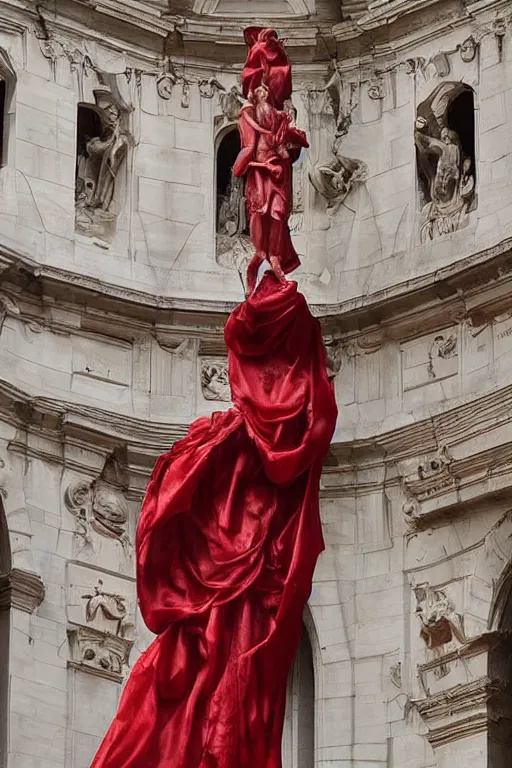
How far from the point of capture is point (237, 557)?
23.8 metres

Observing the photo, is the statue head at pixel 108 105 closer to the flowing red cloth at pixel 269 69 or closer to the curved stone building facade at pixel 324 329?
the curved stone building facade at pixel 324 329

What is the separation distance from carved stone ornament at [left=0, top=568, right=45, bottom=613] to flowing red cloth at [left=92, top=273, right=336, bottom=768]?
12.3 ft

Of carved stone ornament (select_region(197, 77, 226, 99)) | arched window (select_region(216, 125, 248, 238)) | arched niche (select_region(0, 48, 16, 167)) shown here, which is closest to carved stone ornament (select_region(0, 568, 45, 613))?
arched niche (select_region(0, 48, 16, 167))

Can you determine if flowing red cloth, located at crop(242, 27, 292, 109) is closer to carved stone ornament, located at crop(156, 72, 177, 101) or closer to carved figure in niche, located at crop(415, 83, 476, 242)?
carved figure in niche, located at crop(415, 83, 476, 242)

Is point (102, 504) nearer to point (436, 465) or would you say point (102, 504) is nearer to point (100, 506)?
point (100, 506)

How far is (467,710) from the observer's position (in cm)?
2750

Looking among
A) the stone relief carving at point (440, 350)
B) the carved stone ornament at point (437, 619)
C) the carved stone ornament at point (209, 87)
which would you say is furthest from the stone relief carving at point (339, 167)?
the carved stone ornament at point (437, 619)

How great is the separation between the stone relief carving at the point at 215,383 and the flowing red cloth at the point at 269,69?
3947 millimetres

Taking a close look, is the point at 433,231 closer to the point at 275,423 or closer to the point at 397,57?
the point at 397,57

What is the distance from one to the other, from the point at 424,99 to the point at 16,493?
164 inches

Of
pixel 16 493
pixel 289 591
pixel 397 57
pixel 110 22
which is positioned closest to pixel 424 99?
pixel 397 57

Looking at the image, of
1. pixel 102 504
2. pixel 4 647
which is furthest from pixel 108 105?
pixel 4 647

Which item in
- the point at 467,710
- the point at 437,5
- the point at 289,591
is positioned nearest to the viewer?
the point at 289,591

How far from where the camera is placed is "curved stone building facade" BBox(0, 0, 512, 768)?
91.1 ft
